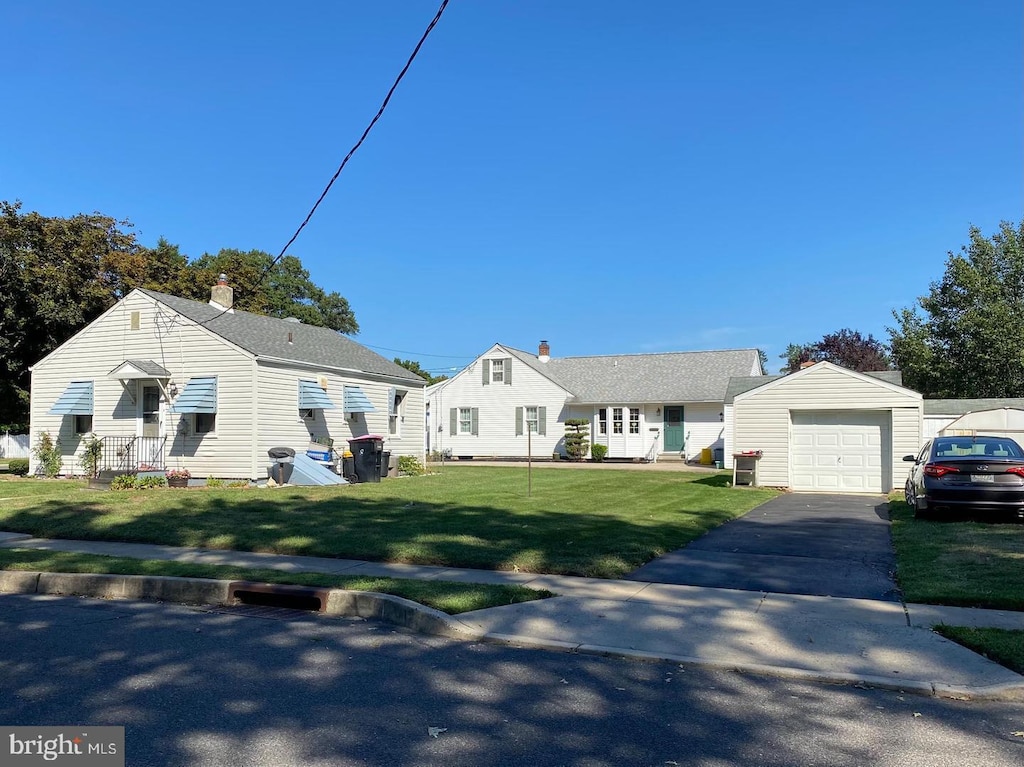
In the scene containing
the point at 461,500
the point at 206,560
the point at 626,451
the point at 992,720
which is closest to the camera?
the point at 992,720

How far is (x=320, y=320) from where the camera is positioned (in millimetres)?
60812

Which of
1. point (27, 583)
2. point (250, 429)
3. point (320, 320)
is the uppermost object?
point (320, 320)

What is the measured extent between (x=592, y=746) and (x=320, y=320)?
194 feet

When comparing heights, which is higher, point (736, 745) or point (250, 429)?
point (250, 429)

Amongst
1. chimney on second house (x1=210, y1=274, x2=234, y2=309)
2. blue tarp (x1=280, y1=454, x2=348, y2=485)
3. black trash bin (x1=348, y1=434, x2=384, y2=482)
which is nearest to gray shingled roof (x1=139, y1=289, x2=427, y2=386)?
chimney on second house (x1=210, y1=274, x2=234, y2=309)

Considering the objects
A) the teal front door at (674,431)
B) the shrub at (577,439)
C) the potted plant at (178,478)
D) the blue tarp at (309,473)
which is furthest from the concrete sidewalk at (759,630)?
the teal front door at (674,431)

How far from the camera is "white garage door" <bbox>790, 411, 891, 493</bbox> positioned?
732 inches

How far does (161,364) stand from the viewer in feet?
66.1

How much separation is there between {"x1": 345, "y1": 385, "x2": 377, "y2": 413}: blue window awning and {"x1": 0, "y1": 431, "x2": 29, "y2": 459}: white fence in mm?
16829

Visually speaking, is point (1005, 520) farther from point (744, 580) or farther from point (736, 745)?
point (736, 745)

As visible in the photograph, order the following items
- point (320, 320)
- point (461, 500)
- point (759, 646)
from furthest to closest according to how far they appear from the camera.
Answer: point (320, 320) → point (461, 500) → point (759, 646)

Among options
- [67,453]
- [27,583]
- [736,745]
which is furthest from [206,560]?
[67,453]

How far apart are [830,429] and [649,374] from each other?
1779 centimetres

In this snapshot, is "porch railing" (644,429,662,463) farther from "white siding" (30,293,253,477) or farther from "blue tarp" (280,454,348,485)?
"white siding" (30,293,253,477)
